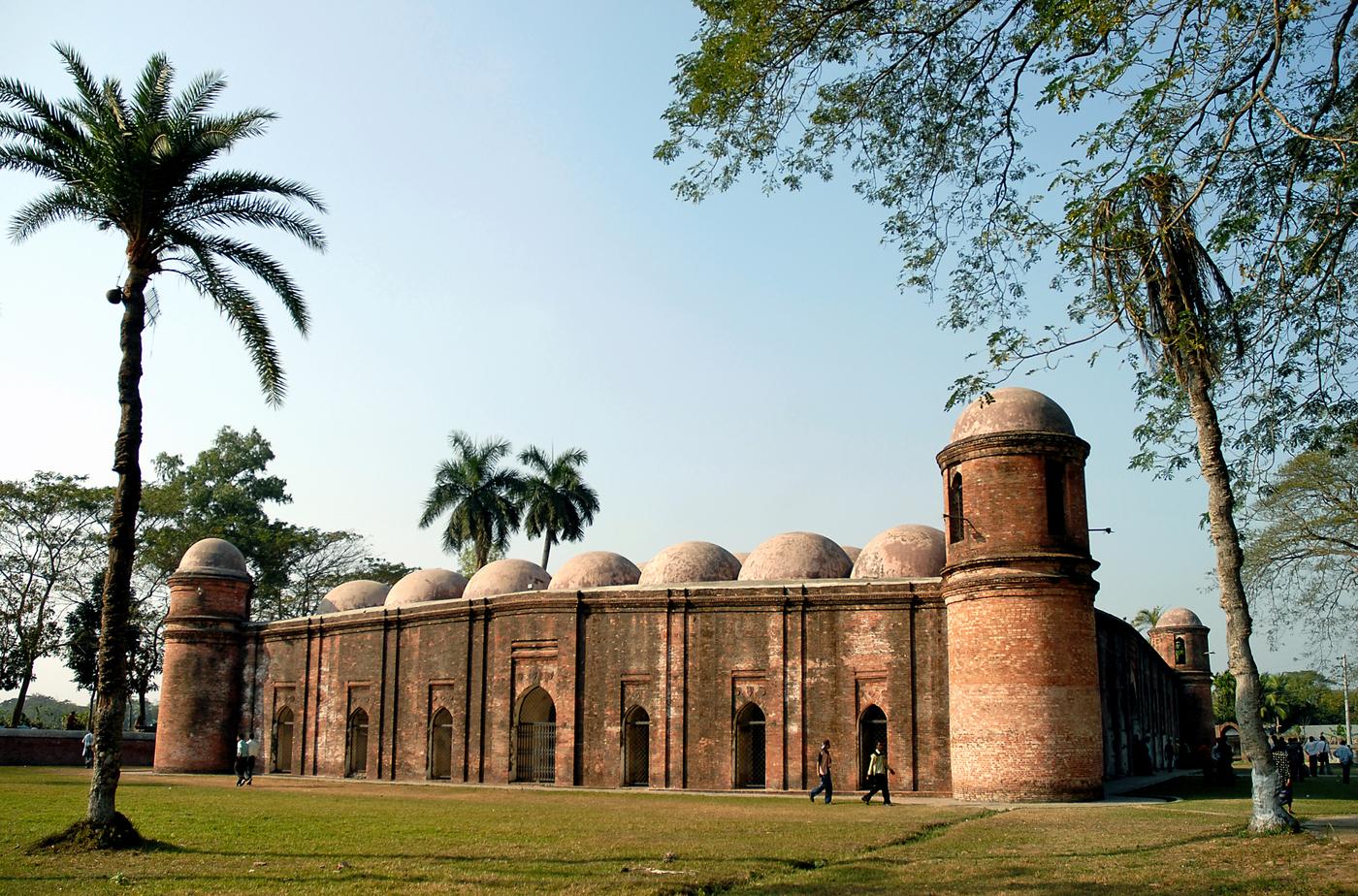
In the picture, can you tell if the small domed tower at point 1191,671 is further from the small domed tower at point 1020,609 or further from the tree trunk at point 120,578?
the tree trunk at point 120,578

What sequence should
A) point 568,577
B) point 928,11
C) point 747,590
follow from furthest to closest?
point 568,577
point 747,590
point 928,11

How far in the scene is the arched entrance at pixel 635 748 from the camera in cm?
2550

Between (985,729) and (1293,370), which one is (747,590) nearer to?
(985,729)

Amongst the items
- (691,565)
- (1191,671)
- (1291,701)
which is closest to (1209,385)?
(691,565)

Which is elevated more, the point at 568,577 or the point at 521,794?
the point at 568,577

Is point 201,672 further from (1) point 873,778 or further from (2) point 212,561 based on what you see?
(1) point 873,778

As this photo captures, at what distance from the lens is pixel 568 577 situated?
28.7 metres

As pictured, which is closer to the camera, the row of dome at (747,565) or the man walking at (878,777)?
the man walking at (878,777)

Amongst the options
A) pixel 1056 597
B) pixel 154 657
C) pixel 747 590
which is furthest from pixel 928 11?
pixel 154 657

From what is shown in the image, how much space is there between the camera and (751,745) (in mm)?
25125

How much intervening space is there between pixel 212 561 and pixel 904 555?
20.6m

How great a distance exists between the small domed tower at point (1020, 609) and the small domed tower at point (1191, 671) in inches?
940

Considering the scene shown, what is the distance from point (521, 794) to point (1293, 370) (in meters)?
16.6

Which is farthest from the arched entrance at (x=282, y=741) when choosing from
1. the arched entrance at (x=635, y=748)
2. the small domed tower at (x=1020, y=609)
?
the small domed tower at (x=1020, y=609)
